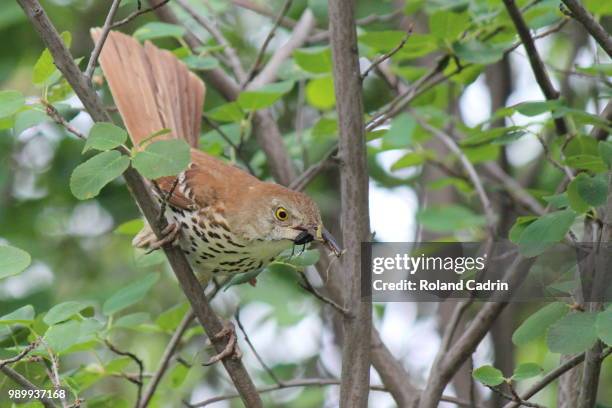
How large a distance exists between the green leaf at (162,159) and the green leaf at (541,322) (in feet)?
3.51

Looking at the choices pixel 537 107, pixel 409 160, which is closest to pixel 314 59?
pixel 537 107

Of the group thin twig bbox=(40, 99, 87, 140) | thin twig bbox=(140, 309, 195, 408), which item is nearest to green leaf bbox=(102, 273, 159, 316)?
thin twig bbox=(140, 309, 195, 408)

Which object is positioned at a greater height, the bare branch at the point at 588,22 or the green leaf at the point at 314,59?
the green leaf at the point at 314,59

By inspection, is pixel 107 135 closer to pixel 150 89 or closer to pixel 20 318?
pixel 20 318

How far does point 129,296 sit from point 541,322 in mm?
1406

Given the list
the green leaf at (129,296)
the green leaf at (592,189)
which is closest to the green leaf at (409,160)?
the green leaf at (129,296)

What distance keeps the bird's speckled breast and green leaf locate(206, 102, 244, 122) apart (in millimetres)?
479

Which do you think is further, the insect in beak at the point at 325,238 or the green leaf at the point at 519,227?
the insect in beak at the point at 325,238

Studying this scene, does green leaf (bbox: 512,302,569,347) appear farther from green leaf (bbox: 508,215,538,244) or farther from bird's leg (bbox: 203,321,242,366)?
bird's leg (bbox: 203,321,242,366)

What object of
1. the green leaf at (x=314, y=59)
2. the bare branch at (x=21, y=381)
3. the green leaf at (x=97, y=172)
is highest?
the green leaf at (x=314, y=59)

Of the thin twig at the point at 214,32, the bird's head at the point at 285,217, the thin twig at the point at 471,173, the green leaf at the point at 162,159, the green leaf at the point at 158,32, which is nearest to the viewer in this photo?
the green leaf at the point at 162,159

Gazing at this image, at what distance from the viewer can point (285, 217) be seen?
3.49 m

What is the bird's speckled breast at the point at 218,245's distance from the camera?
352 cm

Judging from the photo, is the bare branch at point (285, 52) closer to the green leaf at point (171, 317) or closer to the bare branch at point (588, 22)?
the green leaf at point (171, 317)
